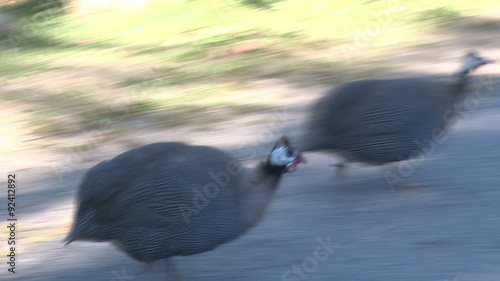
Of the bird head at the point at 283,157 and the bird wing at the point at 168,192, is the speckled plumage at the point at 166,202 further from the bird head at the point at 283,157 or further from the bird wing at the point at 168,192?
the bird head at the point at 283,157

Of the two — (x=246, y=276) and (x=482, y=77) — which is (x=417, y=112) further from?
(x=482, y=77)

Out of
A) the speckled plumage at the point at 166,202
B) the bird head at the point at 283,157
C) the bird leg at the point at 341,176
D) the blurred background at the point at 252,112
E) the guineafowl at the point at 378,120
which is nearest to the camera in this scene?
the speckled plumage at the point at 166,202

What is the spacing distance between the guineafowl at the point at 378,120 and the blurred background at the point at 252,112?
0.33m

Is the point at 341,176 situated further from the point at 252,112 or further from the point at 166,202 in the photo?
the point at 252,112

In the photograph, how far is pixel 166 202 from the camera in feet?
12.6

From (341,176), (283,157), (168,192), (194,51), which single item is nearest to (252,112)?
(341,176)

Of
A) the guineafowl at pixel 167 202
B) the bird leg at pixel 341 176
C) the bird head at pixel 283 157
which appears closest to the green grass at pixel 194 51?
the bird leg at pixel 341 176

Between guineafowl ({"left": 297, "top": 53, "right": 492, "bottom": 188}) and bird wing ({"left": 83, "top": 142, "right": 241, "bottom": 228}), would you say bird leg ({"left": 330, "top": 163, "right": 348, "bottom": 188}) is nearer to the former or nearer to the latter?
guineafowl ({"left": 297, "top": 53, "right": 492, "bottom": 188})

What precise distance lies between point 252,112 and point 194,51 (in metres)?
2.43

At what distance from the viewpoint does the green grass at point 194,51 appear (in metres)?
7.93

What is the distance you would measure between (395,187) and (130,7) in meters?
7.20

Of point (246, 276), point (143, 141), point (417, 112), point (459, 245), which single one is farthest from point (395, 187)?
point (143, 141)

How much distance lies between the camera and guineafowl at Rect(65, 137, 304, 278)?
3.81 m

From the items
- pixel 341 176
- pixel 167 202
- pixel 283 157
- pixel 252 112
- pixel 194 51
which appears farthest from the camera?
pixel 194 51
